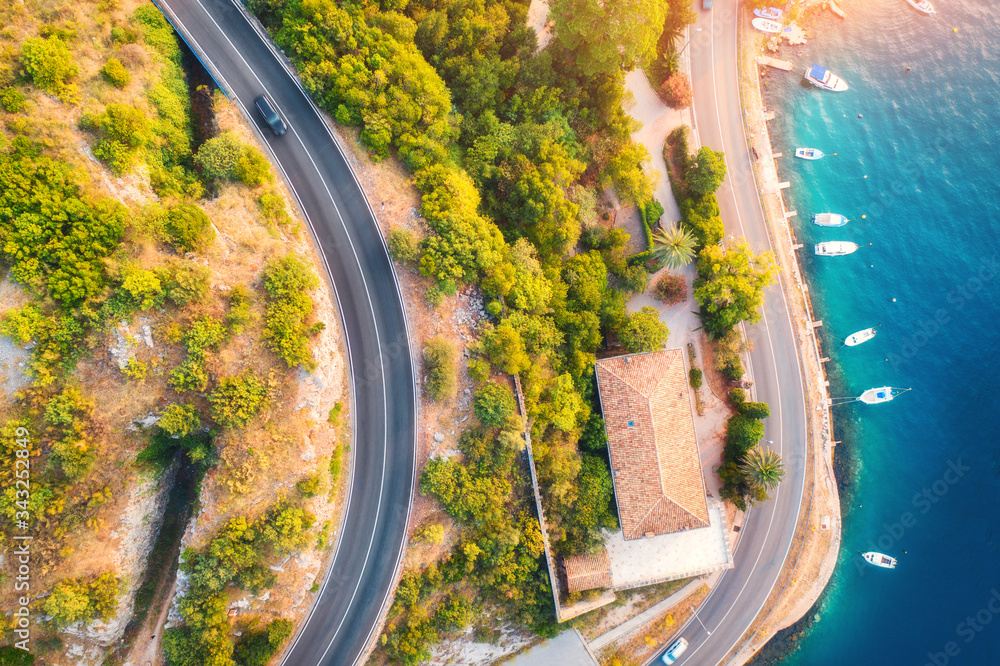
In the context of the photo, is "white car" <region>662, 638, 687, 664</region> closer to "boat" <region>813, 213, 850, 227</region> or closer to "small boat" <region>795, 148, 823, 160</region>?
"boat" <region>813, 213, 850, 227</region>

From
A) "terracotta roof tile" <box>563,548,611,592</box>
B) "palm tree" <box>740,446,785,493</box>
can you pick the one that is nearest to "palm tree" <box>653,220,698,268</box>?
"palm tree" <box>740,446,785,493</box>

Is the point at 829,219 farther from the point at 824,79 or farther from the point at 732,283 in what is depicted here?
the point at 732,283

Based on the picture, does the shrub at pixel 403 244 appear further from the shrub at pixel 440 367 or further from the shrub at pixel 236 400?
the shrub at pixel 236 400

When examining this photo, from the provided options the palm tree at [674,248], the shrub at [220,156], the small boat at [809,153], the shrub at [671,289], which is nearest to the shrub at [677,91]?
the small boat at [809,153]

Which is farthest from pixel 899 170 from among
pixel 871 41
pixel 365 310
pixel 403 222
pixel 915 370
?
pixel 365 310

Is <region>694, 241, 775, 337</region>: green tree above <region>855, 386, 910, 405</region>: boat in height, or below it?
above

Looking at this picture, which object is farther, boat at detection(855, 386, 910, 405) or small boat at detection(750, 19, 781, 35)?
small boat at detection(750, 19, 781, 35)

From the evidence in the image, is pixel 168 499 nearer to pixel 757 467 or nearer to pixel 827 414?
pixel 757 467
